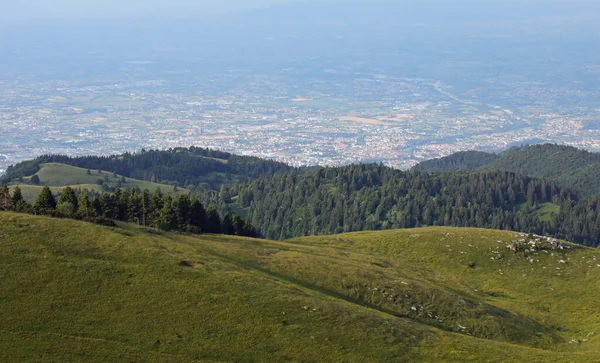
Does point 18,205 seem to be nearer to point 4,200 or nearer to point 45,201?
point 4,200

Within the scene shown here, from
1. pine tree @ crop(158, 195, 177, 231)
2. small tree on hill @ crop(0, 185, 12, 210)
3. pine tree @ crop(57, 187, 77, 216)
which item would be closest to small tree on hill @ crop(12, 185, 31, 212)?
small tree on hill @ crop(0, 185, 12, 210)

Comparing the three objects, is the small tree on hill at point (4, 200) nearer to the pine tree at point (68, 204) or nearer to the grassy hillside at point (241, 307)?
the pine tree at point (68, 204)

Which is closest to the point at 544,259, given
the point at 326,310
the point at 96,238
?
the point at 326,310

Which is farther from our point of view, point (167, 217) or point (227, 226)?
point (227, 226)

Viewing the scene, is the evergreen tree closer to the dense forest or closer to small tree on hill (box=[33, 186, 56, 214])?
the dense forest

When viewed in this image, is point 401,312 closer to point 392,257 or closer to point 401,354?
point 401,354

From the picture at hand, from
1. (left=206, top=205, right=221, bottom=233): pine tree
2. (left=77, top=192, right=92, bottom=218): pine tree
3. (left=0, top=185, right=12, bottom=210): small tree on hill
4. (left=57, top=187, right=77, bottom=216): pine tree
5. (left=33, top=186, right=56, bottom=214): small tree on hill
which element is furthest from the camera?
(left=206, top=205, right=221, bottom=233): pine tree

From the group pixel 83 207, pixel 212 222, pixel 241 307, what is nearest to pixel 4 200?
pixel 83 207
